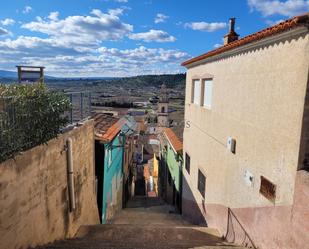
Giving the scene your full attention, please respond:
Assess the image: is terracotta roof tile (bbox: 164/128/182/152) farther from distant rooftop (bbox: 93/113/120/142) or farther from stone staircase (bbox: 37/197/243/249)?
stone staircase (bbox: 37/197/243/249)

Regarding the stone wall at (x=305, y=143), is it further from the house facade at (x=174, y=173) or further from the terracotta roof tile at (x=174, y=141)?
the terracotta roof tile at (x=174, y=141)

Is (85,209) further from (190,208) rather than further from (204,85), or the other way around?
(204,85)

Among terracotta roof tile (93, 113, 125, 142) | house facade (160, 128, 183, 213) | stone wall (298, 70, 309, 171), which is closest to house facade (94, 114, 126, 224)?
terracotta roof tile (93, 113, 125, 142)

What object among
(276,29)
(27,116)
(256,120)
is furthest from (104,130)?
(276,29)

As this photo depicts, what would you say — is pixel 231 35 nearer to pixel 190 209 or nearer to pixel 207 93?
pixel 207 93

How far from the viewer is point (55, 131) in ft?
19.6

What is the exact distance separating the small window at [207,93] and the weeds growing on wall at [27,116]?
5.08 m

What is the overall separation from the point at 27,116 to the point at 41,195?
1652 mm

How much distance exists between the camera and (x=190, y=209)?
1238 cm

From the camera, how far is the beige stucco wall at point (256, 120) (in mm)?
4277

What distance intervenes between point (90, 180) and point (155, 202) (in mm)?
11909

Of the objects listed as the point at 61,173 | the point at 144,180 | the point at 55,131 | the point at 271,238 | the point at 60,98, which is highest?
the point at 60,98

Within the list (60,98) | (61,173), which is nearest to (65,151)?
(61,173)

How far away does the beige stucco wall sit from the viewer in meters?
4.28
